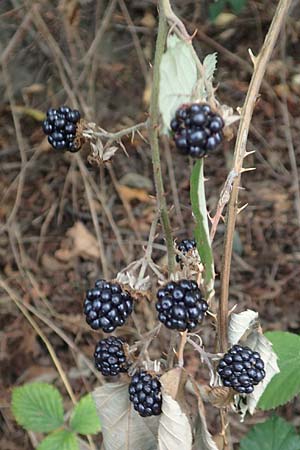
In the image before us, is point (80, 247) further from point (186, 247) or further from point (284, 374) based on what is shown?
point (186, 247)

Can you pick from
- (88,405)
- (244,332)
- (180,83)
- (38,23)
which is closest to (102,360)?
(244,332)

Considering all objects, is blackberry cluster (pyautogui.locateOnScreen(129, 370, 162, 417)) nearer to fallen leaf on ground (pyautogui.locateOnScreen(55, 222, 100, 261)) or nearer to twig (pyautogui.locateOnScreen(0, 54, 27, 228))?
fallen leaf on ground (pyautogui.locateOnScreen(55, 222, 100, 261))

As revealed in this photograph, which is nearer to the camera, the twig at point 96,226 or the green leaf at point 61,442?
the green leaf at point 61,442

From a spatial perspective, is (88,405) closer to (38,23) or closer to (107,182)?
(107,182)

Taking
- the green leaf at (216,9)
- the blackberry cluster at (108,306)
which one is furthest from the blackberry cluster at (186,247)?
the green leaf at (216,9)

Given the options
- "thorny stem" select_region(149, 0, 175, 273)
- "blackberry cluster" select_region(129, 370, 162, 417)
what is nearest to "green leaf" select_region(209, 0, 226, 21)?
"thorny stem" select_region(149, 0, 175, 273)

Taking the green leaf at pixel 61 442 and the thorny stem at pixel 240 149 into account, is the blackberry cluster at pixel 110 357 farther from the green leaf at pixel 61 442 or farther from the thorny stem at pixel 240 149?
the green leaf at pixel 61 442
